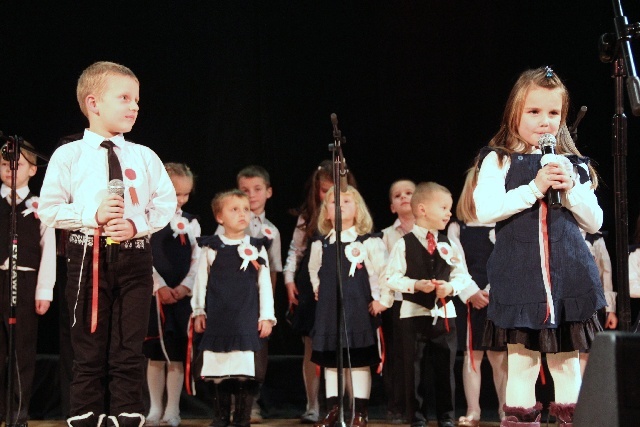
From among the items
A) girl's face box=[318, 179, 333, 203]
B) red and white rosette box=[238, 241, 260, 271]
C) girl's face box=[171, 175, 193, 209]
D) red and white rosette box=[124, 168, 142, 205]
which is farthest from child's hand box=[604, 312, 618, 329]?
red and white rosette box=[124, 168, 142, 205]

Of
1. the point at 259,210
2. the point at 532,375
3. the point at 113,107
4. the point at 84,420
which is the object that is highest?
the point at 113,107

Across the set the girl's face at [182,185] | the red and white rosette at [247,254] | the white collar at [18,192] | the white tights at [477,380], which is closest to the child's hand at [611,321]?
the white tights at [477,380]

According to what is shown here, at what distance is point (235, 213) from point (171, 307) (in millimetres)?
777

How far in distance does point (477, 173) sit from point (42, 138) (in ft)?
12.2

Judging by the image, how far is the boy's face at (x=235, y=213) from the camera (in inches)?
182

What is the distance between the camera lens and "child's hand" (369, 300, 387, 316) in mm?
4574

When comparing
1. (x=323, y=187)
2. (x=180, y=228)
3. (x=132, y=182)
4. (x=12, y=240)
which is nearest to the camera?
(x=132, y=182)

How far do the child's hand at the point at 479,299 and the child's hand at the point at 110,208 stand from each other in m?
2.51

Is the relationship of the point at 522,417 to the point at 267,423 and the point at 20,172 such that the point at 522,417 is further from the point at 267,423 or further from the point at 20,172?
the point at 20,172

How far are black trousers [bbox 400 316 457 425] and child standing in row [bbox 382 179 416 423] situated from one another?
55 centimetres

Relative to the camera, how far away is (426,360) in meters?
4.51

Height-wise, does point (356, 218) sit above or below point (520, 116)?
below

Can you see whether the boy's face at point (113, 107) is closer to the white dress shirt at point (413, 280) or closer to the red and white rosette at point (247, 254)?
the red and white rosette at point (247, 254)

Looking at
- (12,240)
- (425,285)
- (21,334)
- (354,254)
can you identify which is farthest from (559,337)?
(21,334)
